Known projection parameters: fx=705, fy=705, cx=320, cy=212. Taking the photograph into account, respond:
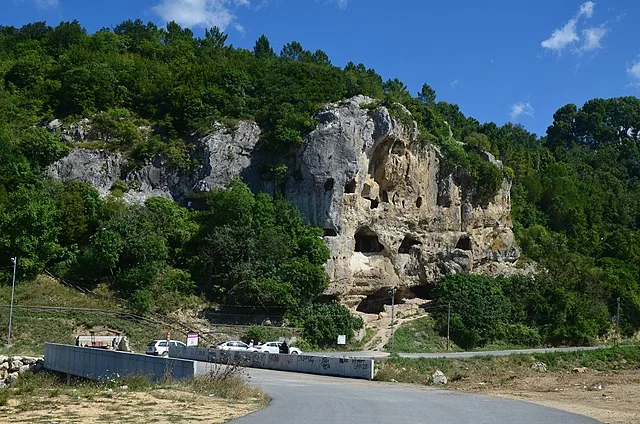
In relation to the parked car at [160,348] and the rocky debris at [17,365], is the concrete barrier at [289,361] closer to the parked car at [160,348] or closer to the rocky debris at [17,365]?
the parked car at [160,348]

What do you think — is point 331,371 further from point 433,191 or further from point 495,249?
point 495,249

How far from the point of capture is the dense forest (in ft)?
169

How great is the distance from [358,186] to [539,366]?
22147 mm

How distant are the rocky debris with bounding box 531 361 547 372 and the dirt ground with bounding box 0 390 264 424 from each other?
25.8 meters

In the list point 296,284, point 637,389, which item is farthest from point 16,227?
point 637,389

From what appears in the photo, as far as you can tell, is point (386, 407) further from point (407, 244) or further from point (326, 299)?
point (407, 244)

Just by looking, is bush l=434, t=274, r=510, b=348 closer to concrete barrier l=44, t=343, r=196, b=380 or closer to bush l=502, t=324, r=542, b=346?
bush l=502, t=324, r=542, b=346

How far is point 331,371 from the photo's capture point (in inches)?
1191

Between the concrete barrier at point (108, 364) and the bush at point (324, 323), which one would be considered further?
the bush at point (324, 323)

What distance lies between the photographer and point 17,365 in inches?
1403

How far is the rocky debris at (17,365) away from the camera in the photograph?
113 feet

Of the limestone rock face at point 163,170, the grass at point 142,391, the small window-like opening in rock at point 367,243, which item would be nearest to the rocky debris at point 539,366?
the small window-like opening in rock at point 367,243

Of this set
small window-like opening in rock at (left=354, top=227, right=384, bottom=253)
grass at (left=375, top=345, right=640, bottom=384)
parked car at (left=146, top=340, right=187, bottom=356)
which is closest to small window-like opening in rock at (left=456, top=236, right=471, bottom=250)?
small window-like opening in rock at (left=354, top=227, right=384, bottom=253)

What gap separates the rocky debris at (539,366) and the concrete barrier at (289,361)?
15562 mm
